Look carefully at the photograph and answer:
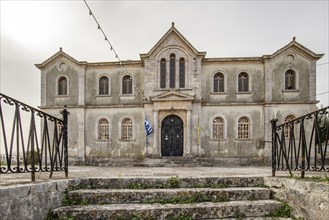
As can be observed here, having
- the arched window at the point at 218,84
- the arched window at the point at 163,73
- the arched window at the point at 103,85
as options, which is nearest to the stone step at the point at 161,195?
the arched window at the point at 163,73

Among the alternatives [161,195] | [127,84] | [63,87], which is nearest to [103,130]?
[127,84]

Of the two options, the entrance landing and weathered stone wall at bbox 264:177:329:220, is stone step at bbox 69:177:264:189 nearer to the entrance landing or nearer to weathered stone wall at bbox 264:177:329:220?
the entrance landing

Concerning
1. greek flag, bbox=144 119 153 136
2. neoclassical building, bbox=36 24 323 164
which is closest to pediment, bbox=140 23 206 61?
neoclassical building, bbox=36 24 323 164

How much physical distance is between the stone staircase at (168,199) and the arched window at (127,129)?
12424mm

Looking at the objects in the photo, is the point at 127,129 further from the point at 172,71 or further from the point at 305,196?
the point at 305,196

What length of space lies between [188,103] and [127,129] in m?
4.74

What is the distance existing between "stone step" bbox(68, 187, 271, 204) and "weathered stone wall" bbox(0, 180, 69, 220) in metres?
0.42

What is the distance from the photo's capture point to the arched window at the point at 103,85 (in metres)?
18.5

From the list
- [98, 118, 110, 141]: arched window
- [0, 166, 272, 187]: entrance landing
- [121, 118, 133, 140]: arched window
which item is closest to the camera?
[0, 166, 272, 187]: entrance landing

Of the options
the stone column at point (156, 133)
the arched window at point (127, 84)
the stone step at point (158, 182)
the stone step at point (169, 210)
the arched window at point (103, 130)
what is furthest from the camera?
the arched window at point (127, 84)

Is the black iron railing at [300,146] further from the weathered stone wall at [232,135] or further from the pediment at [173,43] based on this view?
the pediment at [173,43]

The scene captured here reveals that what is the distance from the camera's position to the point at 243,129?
17.2 m

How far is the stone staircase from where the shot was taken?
4.44m

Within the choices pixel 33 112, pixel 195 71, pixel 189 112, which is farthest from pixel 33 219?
pixel 195 71
